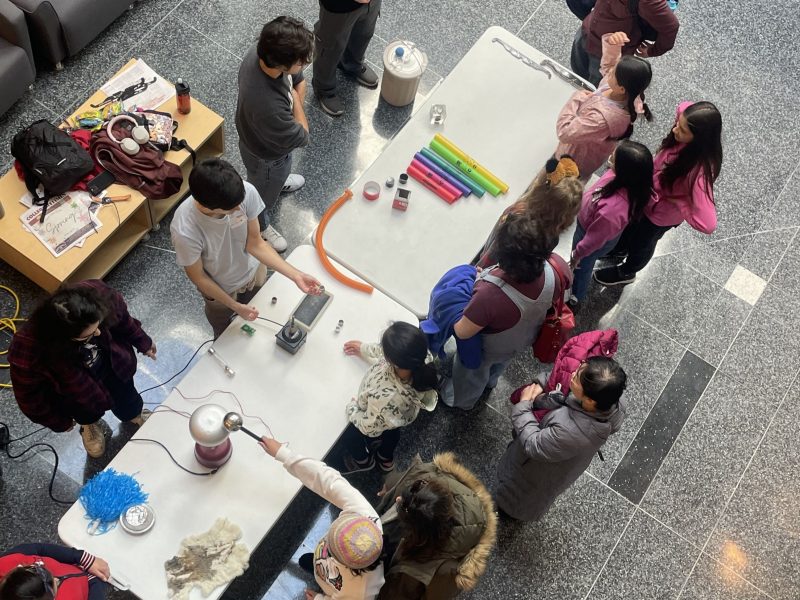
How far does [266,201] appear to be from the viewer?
3807 mm

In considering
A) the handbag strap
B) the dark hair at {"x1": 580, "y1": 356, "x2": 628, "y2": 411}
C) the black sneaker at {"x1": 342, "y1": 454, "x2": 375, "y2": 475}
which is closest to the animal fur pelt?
the black sneaker at {"x1": 342, "y1": 454, "x2": 375, "y2": 475}

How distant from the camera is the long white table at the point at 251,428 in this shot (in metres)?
2.55

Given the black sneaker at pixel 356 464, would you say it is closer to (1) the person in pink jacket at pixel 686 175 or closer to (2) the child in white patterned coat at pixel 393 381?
(2) the child in white patterned coat at pixel 393 381

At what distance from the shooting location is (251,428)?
2.79 metres

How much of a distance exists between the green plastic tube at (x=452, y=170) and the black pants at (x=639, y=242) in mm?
774

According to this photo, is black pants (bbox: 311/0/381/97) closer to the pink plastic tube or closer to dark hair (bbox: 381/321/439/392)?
the pink plastic tube

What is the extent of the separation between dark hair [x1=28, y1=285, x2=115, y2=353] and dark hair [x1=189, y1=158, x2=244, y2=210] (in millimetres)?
492

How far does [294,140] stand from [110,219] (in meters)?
0.97

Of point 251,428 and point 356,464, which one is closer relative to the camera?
point 251,428

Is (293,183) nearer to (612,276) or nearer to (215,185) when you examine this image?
(215,185)

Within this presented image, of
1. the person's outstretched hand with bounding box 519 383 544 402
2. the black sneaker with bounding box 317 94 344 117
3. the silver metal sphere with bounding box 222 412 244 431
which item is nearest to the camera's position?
the silver metal sphere with bounding box 222 412 244 431

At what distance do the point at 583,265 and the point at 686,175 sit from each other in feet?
2.16

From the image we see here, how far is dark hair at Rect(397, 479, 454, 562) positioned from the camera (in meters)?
2.25

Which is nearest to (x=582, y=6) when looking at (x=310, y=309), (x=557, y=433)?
(x=310, y=309)
